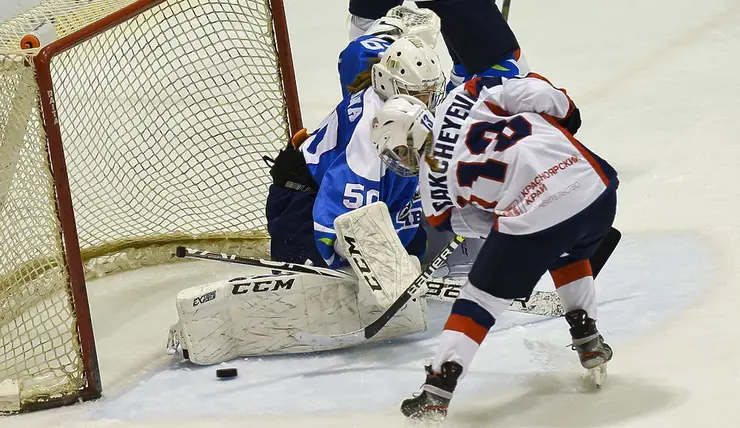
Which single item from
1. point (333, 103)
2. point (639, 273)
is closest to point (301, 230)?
point (639, 273)

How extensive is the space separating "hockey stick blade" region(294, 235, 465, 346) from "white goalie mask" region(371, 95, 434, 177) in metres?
0.43

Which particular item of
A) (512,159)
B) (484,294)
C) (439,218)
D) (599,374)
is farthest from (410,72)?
(599,374)

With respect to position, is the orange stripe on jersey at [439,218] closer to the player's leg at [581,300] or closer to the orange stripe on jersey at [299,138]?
the player's leg at [581,300]

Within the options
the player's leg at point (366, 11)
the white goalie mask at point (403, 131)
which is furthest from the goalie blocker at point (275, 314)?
the player's leg at point (366, 11)

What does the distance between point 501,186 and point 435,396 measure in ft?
1.50

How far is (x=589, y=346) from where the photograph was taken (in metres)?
2.56

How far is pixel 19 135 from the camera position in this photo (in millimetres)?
2846

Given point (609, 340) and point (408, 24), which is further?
point (408, 24)

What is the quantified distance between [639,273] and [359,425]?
1.13m

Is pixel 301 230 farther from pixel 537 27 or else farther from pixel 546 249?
pixel 537 27

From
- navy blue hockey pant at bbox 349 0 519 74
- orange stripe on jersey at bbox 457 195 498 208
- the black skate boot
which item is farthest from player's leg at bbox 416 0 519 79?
the black skate boot

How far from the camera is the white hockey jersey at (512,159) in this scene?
7.54ft

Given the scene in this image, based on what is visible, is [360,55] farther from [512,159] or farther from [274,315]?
[512,159]

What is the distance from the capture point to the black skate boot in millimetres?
2350
